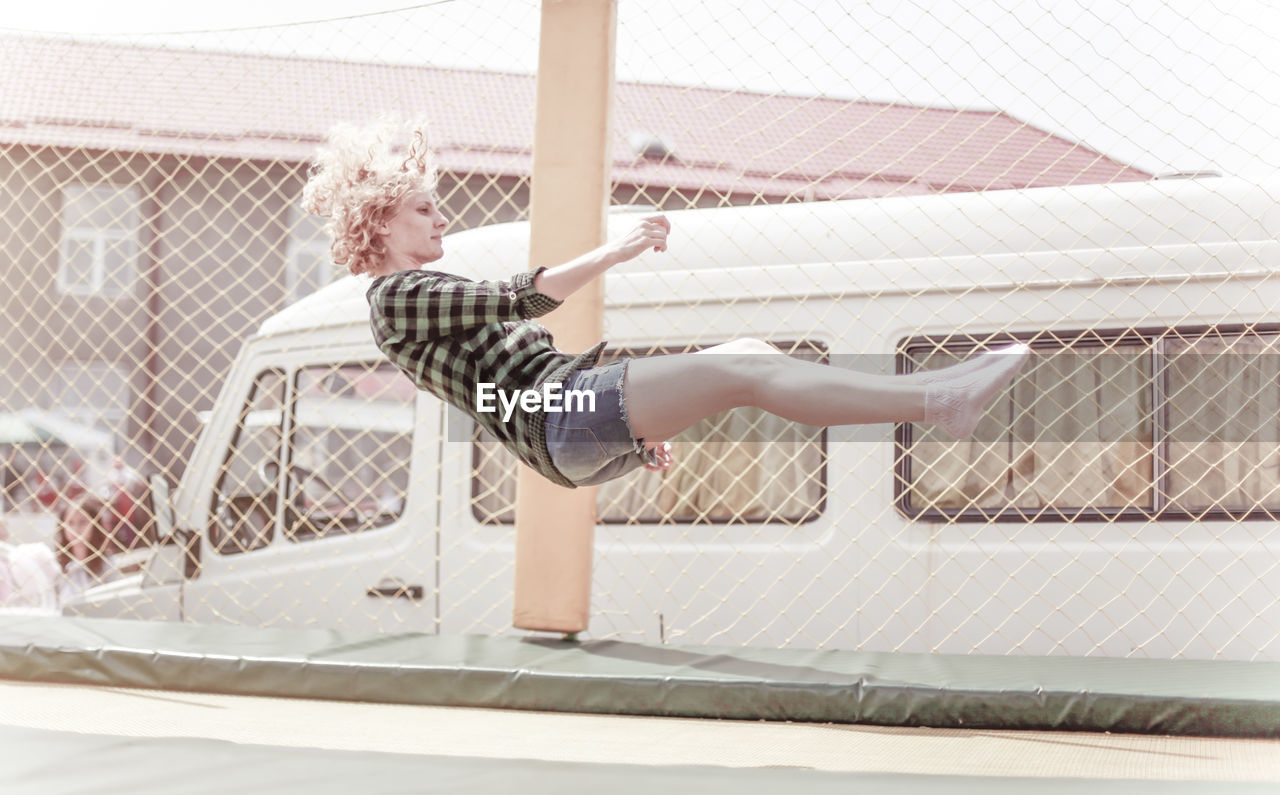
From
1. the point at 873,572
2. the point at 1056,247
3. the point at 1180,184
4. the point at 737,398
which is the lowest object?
the point at 873,572

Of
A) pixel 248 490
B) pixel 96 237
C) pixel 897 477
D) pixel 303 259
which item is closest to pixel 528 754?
pixel 897 477

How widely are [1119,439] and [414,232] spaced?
2.41 meters

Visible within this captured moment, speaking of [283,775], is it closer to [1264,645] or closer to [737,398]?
[737,398]

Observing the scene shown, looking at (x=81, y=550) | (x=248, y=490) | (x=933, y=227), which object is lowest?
(x=81, y=550)

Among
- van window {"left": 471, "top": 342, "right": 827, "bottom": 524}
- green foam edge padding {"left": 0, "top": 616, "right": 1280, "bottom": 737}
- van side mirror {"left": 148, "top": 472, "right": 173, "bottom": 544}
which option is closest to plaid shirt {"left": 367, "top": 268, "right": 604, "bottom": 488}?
green foam edge padding {"left": 0, "top": 616, "right": 1280, "bottom": 737}

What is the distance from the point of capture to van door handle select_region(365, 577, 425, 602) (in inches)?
156

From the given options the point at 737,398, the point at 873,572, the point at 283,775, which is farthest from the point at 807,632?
the point at 283,775

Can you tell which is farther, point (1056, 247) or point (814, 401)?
point (1056, 247)

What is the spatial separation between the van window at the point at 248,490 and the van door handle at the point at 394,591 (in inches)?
20.5

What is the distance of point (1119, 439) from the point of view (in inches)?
141

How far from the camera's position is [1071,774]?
7.63 ft

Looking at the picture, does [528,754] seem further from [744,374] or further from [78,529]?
[78,529]

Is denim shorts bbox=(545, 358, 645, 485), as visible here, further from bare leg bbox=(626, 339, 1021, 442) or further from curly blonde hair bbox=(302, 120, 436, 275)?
curly blonde hair bbox=(302, 120, 436, 275)

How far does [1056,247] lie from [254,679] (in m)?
2.88
